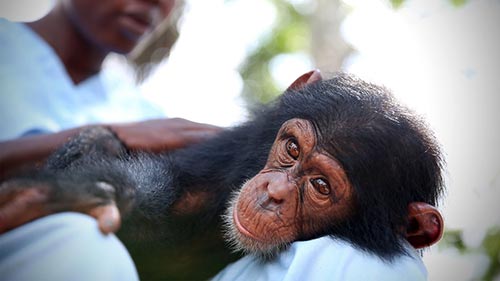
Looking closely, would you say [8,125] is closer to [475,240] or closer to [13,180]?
[13,180]

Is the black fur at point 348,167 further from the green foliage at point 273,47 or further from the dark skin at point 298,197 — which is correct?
the green foliage at point 273,47

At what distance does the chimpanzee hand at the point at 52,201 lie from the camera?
1417 millimetres

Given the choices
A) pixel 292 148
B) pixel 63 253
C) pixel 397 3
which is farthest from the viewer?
pixel 397 3

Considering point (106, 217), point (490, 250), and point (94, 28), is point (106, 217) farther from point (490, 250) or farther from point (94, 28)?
point (94, 28)

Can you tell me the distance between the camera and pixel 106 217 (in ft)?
4.55

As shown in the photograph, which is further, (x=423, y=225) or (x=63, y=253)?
(x=423, y=225)

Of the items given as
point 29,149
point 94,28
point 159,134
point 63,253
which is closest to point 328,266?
point 63,253

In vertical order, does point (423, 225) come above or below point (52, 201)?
above

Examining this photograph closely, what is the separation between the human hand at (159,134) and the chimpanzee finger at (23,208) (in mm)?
782

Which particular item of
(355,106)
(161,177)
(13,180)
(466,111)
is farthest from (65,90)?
(466,111)

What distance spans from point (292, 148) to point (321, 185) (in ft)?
0.58

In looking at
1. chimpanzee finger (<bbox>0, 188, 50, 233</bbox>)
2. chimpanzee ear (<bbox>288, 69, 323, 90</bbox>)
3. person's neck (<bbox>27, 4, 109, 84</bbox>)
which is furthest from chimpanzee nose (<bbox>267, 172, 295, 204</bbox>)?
person's neck (<bbox>27, 4, 109, 84</bbox>)

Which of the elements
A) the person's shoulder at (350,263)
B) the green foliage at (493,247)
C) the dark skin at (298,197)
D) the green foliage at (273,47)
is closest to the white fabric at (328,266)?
the person's shoulder at (350,263)

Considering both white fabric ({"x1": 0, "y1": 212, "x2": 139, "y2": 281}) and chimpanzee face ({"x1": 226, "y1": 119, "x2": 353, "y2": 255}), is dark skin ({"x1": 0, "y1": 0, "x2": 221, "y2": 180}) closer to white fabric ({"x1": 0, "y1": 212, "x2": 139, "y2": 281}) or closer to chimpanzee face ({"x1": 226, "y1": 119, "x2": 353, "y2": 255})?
chimpanzee face ({"x1": 226, "y1": 119, "x2": 353, "y2": 255})
